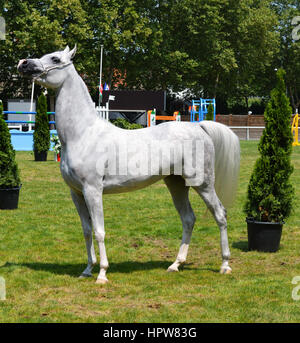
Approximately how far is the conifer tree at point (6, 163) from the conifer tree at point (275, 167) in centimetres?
521

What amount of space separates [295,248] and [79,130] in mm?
3973

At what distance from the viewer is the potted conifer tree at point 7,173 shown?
10289mm

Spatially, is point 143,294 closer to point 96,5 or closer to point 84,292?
point 84,292

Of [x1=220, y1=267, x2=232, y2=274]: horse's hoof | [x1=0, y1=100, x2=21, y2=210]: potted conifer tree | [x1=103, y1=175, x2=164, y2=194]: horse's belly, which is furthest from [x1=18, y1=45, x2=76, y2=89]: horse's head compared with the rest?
[x1=0, y1=100, x2=21, y2=210]: potted conifer tree

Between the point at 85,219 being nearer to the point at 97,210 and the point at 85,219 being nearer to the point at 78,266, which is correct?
the point at 97,210

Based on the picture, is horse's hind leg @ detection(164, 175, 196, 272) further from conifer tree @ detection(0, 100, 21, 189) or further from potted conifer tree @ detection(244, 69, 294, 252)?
conifer tree @ detection(0, 100, 21, 189)

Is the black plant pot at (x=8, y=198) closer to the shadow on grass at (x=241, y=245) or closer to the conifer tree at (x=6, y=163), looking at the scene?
the conifer tree at (x=6, y=163)

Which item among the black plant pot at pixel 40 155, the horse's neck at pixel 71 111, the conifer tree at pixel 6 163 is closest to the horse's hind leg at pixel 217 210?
the horse's neck at pixel 71 111

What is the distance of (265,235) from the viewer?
7.59 metres

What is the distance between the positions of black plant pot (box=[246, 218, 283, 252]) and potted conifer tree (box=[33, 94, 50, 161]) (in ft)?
49.4

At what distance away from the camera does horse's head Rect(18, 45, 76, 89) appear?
5918mm

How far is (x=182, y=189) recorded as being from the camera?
685 centimetres

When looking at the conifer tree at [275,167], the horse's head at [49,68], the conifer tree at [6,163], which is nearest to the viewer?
the horse's head at [49,68]
